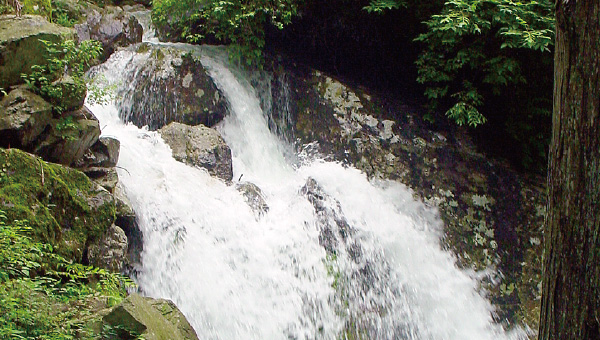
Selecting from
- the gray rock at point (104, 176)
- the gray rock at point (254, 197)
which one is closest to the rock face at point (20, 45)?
the gray rock at point (104, 176)

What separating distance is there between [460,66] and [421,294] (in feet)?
11.8

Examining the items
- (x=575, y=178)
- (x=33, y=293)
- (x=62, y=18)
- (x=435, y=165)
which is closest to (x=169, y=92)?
(x=62, y=18)

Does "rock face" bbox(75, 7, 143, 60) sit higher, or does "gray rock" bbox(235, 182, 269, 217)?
"rock face" bbox(75, 7, 143, 60)

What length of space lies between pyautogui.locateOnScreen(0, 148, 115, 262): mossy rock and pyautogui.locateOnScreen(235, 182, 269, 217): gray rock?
6.39ft

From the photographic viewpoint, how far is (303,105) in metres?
8.20

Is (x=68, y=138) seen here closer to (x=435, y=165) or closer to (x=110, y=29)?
(x=110, y=29)

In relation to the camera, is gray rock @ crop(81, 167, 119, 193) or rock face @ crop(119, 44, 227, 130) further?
rock face @ crop(119, 44, 227, 130)

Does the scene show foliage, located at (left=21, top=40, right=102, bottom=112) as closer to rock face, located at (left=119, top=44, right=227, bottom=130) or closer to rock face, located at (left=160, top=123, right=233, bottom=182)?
rock face, located at (left=160, top=123, right=233, bottom=182)

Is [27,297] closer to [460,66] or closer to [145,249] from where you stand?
[145,249]

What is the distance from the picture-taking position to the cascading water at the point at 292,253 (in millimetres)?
4980

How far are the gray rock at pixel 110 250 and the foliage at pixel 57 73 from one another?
127 centimetres

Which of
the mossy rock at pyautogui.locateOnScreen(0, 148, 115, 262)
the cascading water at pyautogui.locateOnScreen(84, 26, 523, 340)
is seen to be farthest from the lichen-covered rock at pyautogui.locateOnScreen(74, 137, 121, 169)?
the mossy rock at pyautogui.locateOnScreen(0, 148, 115, 262)

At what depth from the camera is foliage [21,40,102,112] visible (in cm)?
454

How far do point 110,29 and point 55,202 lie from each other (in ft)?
17.6
